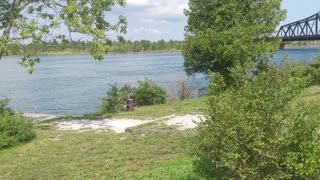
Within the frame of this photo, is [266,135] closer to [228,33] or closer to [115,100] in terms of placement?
[115,100]

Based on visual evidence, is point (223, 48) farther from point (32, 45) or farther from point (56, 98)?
point (56, 98)

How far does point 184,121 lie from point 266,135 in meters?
5.88

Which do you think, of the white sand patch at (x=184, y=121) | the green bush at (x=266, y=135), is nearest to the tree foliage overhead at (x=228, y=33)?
the white sand patch at (x=184, y=121)

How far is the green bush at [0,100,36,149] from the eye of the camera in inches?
363

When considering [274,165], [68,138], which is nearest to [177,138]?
[68,138]

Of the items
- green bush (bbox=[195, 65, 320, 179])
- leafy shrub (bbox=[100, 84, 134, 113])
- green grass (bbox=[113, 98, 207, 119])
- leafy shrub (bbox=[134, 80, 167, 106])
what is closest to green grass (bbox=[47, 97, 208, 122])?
green grass (bbox=[113, 98, 207, 119])

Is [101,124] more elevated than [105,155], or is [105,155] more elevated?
[105,155]

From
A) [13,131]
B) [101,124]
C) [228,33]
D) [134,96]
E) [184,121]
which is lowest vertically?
[134,96]

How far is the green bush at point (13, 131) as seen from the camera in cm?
921

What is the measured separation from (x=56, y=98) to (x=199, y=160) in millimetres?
20811

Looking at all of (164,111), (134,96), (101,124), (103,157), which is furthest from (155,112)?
(103,157)

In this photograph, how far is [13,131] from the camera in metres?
9.55

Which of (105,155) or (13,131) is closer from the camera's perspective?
(105,155)

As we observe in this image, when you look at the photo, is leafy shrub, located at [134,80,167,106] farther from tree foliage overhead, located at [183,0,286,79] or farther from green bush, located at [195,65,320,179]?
green bush, located at [195,65,320,179]
